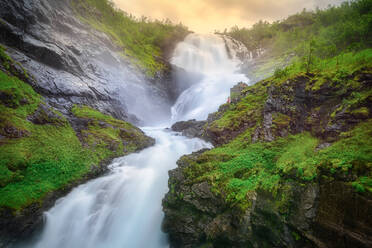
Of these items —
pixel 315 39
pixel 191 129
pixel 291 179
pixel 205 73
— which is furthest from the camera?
pixel 205 73

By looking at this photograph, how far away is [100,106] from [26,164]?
9.60m

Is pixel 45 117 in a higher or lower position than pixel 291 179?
higher

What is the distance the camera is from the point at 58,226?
665cm

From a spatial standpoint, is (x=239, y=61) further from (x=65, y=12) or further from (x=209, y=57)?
(x=65, y=12)

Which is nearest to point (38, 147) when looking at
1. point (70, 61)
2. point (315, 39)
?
point (70, 61)

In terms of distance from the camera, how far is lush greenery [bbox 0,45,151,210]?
6332mm

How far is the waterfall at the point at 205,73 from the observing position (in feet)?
77.0

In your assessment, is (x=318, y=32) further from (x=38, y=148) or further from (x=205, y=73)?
(x=38, y=148)

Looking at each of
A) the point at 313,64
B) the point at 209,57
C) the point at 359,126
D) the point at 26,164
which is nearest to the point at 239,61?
the point at 209,57

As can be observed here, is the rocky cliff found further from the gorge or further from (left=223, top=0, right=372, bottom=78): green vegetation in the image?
(left=223, top=0, right=372, bottom=78): green vegetation

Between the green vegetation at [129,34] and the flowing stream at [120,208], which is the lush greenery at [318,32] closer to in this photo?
the flowing stream at [120,208]

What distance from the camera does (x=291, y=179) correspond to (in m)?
4.46

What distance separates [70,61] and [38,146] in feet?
36.6

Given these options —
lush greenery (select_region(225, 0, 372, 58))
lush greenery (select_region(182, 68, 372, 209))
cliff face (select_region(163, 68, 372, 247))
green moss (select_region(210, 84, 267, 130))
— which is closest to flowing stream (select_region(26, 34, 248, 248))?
cliff face (select_region(163, 68, 372, 247))
